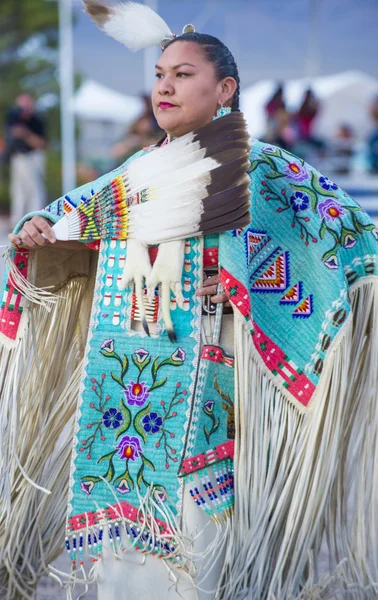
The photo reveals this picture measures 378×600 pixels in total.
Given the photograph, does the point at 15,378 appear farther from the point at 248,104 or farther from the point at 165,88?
the point at 248,104

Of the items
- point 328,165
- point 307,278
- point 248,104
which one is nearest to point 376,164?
point 328,165

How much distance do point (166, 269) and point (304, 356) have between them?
46 centimetres

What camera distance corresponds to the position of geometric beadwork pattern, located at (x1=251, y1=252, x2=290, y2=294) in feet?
9.19

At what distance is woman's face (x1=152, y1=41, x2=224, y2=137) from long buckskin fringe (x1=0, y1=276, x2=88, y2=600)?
2.16ft

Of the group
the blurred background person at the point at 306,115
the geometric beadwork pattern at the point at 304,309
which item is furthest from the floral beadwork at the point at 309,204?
the blurred background person at the point at 306,115

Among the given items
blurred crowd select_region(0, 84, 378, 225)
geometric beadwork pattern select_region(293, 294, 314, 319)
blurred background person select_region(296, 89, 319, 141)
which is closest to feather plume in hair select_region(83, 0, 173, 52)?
geometric beadwork pattern select_region(293, 294, 314, 319)

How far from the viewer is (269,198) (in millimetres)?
2770

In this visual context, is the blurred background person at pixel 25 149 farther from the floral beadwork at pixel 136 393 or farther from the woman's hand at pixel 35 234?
the floral beadwork at pixel 136 393

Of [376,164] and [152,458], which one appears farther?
[376,164]

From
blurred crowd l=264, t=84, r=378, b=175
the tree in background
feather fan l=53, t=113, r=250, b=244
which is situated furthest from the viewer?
the tree in background

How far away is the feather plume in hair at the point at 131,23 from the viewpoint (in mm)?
2807

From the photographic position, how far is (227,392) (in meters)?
2.75

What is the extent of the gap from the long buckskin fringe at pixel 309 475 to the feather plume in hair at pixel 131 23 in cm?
82

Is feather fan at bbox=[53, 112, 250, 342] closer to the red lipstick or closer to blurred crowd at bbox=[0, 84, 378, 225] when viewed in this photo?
the red lipstick
